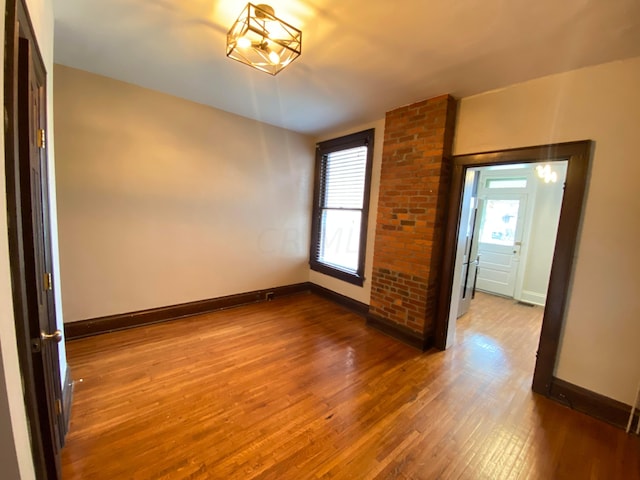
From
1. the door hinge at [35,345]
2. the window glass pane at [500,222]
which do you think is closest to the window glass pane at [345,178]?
the window glass pane at [500,222]

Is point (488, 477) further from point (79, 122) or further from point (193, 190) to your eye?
point (79, 122)

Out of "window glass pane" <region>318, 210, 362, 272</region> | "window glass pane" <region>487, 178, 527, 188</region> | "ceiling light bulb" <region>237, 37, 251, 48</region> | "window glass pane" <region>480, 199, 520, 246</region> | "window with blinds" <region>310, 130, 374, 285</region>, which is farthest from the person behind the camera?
"window glass pane" <region>480, 199, 520, 246</region>

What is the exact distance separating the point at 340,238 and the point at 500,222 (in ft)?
11.0

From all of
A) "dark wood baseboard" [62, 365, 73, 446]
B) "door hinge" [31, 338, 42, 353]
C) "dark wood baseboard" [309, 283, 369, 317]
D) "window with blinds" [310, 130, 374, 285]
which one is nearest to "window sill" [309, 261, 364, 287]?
"window with blinds" [310, 130, 374, 285]

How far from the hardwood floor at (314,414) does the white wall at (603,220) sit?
44cm

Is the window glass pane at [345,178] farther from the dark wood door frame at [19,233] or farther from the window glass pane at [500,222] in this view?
the dark wood door frame at [19,233]

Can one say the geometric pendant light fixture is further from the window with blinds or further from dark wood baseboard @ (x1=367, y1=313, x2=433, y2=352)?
dark wood baseboard @ (x1=367, y1=313, x2=433, y2=352)

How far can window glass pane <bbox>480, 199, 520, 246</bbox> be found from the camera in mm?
4914

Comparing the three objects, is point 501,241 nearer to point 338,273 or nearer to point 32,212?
point 338,273

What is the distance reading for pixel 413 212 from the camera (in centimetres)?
293

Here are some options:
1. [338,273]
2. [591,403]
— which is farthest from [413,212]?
[591,403]

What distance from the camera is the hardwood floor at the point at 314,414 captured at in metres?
1.53

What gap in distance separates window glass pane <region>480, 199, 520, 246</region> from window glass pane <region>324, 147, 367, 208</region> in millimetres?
3082

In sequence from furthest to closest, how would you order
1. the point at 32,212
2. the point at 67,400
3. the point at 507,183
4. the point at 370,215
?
the point at 507,183 → the point at 370,215 → the point at 67,400 → the point at 32,212
